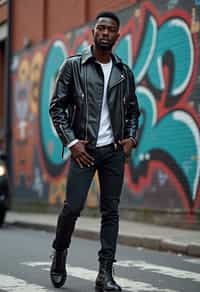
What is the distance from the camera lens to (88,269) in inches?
289

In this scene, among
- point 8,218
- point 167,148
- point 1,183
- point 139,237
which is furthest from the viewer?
point 8,218

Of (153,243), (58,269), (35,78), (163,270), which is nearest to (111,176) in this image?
(58,269)

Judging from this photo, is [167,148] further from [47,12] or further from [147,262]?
[47,12]

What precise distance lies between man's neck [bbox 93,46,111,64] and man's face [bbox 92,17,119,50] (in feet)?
0.16

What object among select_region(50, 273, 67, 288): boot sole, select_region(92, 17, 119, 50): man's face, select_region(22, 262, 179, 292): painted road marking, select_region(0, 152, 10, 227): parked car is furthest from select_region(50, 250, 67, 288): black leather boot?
select_region(0, 152, 10, 227): parked car

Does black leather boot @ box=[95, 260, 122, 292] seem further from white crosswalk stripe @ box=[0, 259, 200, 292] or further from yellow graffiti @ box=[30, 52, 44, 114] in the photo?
yellow graffiti @ box=[30, 52, 44, 114]

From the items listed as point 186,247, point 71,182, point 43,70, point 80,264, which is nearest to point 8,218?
point 43,70

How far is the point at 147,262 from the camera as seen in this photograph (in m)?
8.26

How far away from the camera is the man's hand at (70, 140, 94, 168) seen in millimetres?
5370

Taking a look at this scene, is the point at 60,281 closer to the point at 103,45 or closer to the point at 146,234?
the point at 103,45

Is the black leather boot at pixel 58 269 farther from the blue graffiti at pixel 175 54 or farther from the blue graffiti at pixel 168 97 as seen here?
the blue graffiti at pixel 175 54

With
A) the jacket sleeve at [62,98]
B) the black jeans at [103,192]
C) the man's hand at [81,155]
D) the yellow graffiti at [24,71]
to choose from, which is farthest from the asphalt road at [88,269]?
the yellow graffiti at [24,71]

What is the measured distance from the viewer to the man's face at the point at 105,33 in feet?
18.0

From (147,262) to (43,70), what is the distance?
9.91m
